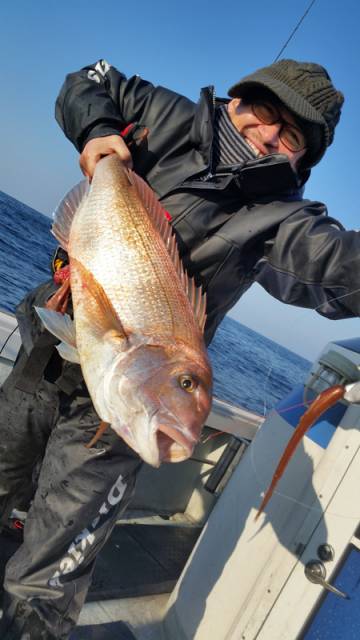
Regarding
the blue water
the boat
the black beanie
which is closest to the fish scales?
the black beanie

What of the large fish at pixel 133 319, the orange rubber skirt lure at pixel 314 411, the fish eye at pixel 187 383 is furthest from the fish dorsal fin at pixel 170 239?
the orange rubber skirt lure at pixel 314 411

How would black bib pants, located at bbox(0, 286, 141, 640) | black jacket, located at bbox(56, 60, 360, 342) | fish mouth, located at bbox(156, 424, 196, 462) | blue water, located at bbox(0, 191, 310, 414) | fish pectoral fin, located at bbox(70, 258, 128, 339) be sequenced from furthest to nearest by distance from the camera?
blue water, located at bbox(0, 191, 310, 414)
black bib pants, located at bbox(0, 286, 141, 640)
black jacket, located at bbox(56, 60, 360, 342)
fish pectoral fin, located at bbox(70, 258, 128, 339)
fish mouth, located at bbox(156, 424, 196, 462)

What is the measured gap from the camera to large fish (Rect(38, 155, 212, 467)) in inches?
60.0

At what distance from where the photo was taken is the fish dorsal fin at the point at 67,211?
2.15 meters

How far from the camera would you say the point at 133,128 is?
2.29 meters

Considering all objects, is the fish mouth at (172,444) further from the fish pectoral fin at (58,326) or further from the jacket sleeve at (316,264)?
the jacket sleeve at (316,264)

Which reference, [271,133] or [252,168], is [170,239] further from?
[271,133]

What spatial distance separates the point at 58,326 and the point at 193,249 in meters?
0.74

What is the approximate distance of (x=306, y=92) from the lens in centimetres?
211

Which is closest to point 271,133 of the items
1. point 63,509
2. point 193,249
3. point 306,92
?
point 306,92

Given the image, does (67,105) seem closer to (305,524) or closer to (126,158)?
(126,158)

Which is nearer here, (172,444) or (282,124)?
(172,444)

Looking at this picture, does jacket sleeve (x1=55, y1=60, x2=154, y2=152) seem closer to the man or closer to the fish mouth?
the man

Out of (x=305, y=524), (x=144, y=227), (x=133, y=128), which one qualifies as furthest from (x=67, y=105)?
(x=305, y=524)
